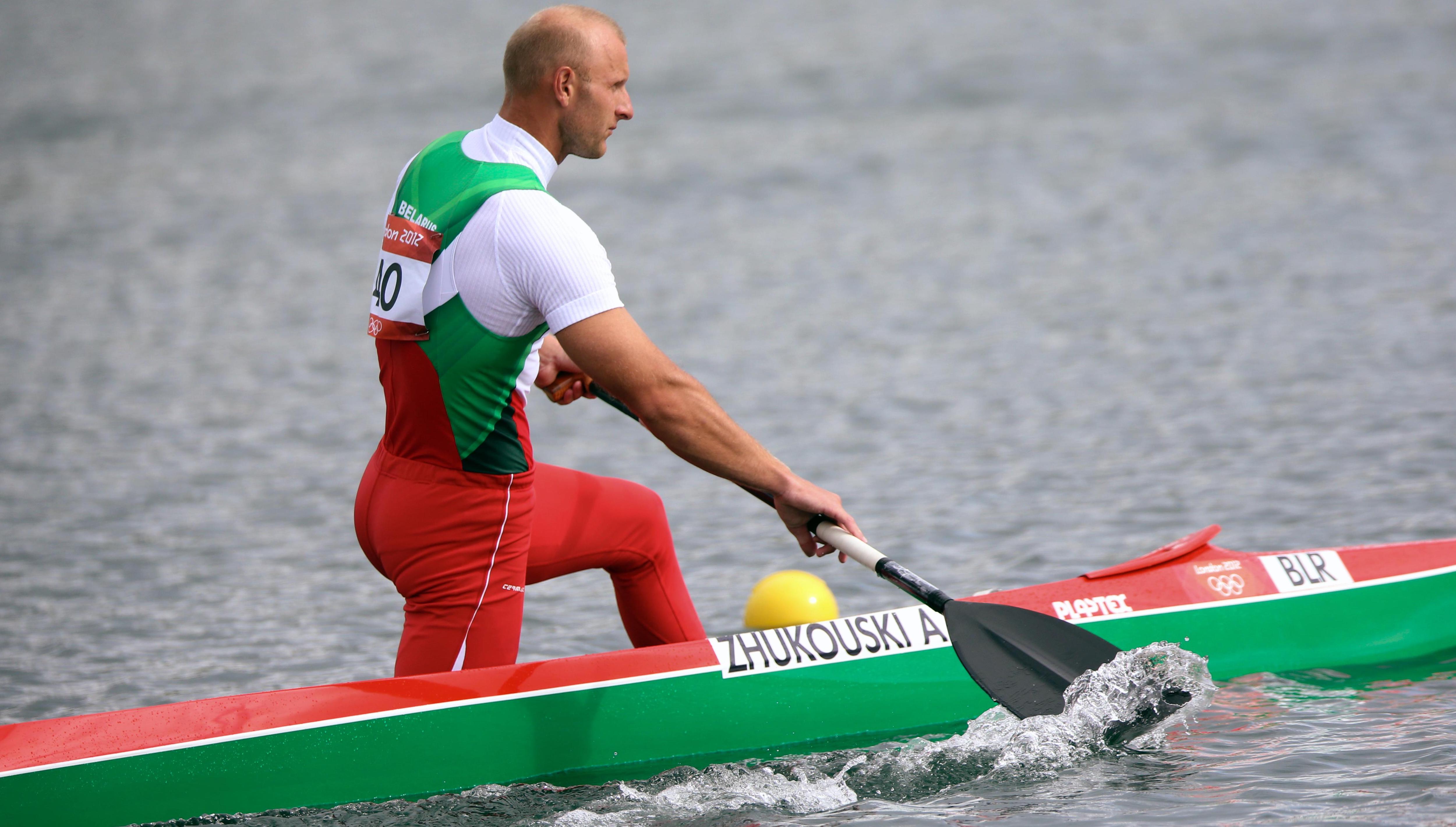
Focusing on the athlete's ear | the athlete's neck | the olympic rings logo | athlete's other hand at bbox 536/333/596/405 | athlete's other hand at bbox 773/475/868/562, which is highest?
the athlete's ear

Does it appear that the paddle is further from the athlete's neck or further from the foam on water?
the athlete's neck

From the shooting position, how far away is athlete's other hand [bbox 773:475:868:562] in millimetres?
3910

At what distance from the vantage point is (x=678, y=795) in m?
4.38

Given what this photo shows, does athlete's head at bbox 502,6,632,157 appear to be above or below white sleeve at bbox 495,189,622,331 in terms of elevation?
above

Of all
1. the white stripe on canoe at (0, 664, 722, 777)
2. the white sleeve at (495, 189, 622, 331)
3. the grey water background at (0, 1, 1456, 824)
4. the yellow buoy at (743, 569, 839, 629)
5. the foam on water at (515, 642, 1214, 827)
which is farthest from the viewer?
the grey water background at (0, 1, 1456, 824)

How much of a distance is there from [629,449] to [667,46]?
21.7m

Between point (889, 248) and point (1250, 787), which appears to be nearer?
point (1250, 787)

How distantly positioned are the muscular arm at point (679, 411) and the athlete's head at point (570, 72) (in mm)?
508

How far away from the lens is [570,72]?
3.71 m

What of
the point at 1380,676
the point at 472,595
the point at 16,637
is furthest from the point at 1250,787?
the point at 16,637

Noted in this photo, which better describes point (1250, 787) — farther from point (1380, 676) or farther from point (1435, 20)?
point (1435, 20)

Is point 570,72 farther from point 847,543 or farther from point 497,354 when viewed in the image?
point 847,543

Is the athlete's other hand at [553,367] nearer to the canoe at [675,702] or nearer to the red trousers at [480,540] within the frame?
the red trousers at [480,540]

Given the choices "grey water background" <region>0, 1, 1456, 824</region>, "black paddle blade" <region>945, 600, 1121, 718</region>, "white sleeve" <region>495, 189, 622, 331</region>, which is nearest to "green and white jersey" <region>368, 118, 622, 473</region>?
"white sleeve" <region>495, 189, 622, 331</region>
